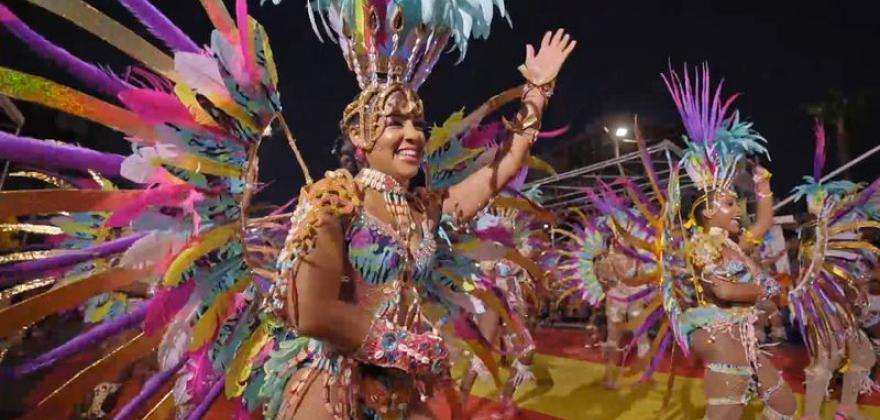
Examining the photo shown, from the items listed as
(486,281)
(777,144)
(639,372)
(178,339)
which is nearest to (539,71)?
(486,281)

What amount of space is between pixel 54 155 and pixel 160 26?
1.49 ft

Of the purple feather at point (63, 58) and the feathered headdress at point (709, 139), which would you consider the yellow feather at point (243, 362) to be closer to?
the purple feather at point (63, 58)

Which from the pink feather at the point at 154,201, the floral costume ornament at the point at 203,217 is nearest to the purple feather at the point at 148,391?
the floral costume ornament at the point at 203,217

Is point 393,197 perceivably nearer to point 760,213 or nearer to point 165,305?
point 165,305

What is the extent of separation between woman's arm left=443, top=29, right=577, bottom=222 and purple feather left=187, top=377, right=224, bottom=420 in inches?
35.2

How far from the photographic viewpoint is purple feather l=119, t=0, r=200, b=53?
155cm

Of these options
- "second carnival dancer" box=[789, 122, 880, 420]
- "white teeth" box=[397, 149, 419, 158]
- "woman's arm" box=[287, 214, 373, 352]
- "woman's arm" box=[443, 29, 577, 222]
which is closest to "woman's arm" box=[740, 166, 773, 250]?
"second carnival dancer" box=[789, 122, 880, 420]

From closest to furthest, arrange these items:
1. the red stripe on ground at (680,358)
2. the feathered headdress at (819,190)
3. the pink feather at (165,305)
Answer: the pink feather at (165,305), the feathered headdress at (819,190), the red stripe on ground at (680,358)

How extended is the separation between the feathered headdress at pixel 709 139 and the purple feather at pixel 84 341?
3.51 meters

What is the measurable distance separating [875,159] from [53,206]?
14.1m

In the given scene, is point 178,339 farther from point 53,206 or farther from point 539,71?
point 539,71

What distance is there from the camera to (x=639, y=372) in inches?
258

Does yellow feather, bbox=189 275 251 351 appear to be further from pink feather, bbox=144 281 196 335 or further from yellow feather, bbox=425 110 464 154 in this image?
yellow feather, bbox=425 110 464 154

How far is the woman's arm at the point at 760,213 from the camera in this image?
4141mm
